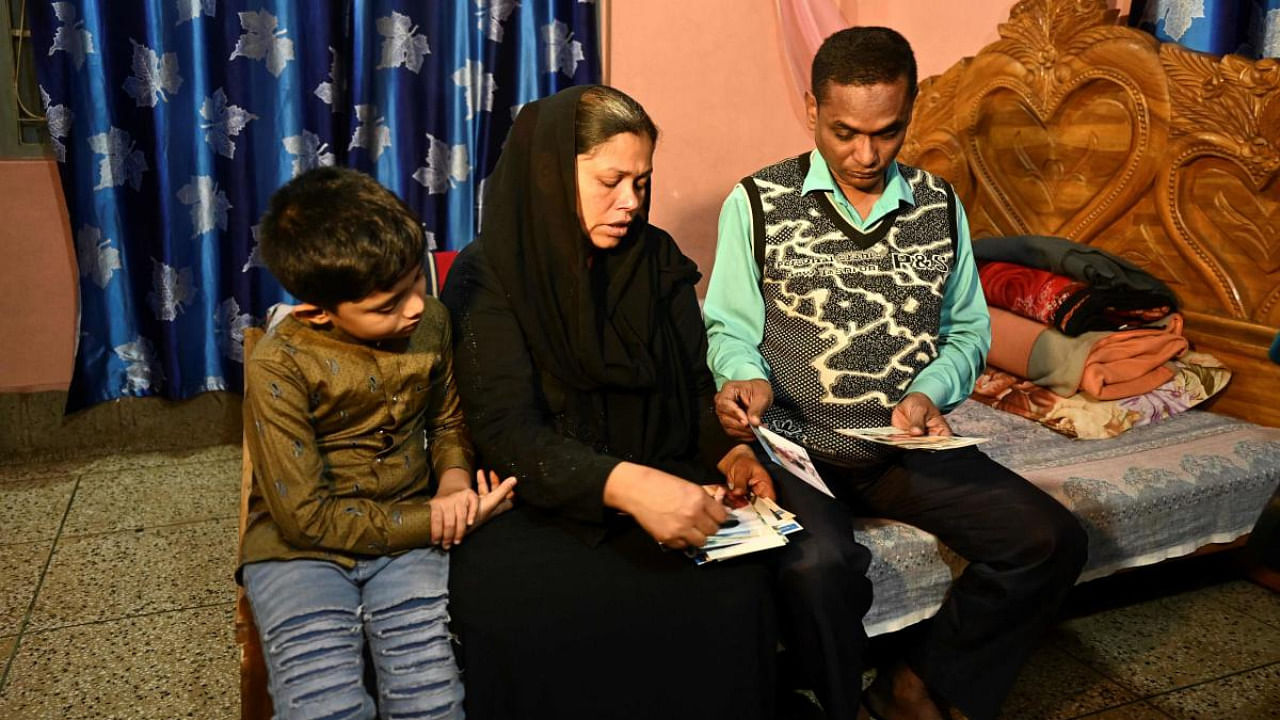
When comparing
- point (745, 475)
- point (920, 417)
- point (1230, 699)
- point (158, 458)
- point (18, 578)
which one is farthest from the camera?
point (158, 458)

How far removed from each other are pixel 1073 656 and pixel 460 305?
1.48 metres

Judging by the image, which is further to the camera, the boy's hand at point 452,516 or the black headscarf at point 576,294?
the black headscarf at point 576,294

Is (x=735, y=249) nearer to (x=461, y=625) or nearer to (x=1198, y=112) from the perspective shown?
(x=461, y=625)

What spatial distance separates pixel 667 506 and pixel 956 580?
2.35 ft

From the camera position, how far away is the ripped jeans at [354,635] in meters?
1.25

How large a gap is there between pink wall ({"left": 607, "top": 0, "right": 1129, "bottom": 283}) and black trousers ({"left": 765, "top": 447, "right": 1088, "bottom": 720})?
2.14 meters

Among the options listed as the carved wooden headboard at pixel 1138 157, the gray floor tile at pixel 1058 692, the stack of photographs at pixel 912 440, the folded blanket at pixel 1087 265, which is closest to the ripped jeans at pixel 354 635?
the stack of photographs at pixel 912 440

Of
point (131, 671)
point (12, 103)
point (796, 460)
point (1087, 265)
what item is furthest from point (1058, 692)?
point (12, 103)

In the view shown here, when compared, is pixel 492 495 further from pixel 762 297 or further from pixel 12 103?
pixel 12 103

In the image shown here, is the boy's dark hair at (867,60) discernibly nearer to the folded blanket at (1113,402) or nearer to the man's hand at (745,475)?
the man's hand at (745,475)

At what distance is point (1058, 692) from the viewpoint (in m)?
1.89

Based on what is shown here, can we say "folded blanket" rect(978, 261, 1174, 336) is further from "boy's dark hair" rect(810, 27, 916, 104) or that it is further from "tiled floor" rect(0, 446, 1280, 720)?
"boy's dark hair" rect(810, 27, 916, 104)

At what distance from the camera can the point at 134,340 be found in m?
3.05

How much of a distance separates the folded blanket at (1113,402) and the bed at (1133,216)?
29 millimetres
